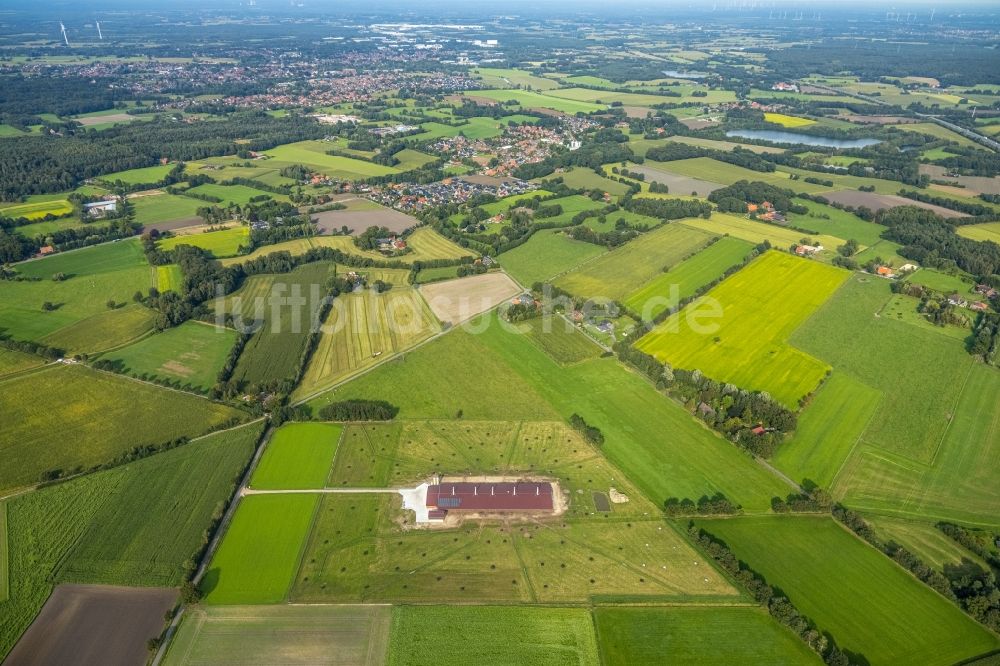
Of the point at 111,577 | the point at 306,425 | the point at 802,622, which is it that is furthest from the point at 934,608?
the point at 111,577

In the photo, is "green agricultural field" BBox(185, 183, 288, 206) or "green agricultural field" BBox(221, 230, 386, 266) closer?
"green agricultural field" BBox(221, 230, 386, 266)

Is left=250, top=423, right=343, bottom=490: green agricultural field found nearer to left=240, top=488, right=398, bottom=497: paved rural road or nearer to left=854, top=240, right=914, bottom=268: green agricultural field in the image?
left=240, top=488, right=398, bottom=497: paved rural road

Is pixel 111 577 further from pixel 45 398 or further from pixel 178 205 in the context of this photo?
pixel 178 205

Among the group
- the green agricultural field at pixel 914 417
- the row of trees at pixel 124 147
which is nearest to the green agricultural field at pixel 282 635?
the green agricultural field at pixel 914 417

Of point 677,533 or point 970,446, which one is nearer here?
point 677,533

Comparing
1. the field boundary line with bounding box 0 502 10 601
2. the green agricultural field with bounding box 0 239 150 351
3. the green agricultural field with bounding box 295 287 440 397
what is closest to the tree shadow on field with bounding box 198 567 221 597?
the field boundary line with bounding box 0 502 10 601

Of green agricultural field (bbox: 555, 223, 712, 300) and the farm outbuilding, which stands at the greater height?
green agricultural field (bbox: 555, 223, 712, 300)

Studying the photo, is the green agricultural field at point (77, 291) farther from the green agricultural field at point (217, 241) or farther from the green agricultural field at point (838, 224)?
the green agricultural field at point (838, 224)
